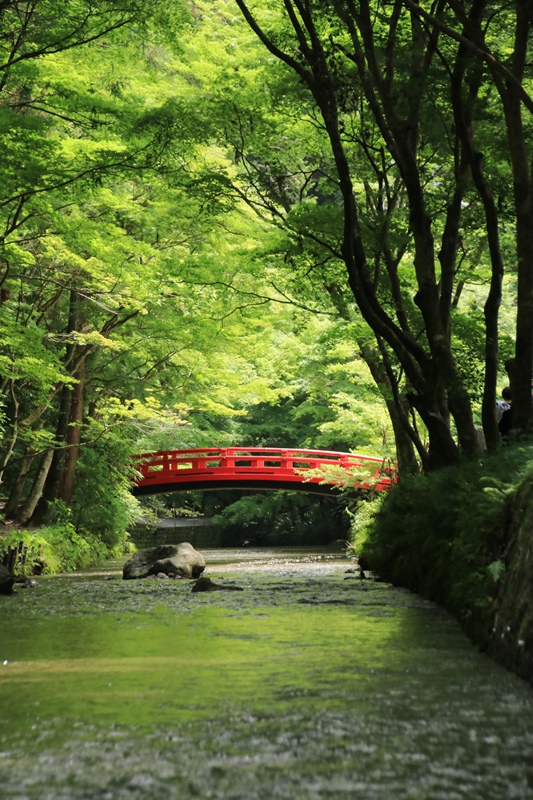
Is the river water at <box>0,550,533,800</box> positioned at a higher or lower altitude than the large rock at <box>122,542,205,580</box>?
higher

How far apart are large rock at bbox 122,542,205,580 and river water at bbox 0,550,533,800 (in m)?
5.10

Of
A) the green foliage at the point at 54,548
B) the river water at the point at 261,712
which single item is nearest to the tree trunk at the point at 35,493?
the green foliage at the point at 54,548

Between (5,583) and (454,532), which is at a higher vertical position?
(454,532)

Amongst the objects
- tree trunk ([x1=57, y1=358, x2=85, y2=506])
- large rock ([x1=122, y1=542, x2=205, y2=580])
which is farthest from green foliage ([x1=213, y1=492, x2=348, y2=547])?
large rock ([x1=122, y1=542, x2=205, y2=580])

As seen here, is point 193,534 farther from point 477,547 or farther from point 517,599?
point 517,599

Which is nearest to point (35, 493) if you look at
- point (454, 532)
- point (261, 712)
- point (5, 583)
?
point (5, 583)

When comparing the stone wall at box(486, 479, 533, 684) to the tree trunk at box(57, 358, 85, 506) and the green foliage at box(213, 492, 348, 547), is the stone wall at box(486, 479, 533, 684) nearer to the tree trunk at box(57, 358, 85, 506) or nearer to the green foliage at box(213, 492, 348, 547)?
the tree trunk at box(57, 358, 85, 506)

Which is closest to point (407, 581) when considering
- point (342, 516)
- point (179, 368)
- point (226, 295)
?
point (226, 295)

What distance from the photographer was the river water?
258 centimetres

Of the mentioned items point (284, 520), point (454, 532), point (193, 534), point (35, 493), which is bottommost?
point (193, 534)

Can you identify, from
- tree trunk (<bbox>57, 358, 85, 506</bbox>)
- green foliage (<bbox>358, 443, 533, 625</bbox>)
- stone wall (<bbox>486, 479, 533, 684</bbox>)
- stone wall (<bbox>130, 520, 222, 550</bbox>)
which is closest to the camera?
stone wall (<bbox>486, 479, 533, 684</bbox>)

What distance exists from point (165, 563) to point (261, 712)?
8.27 m

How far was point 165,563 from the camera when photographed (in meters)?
11.5

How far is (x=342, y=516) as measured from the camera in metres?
26.1
